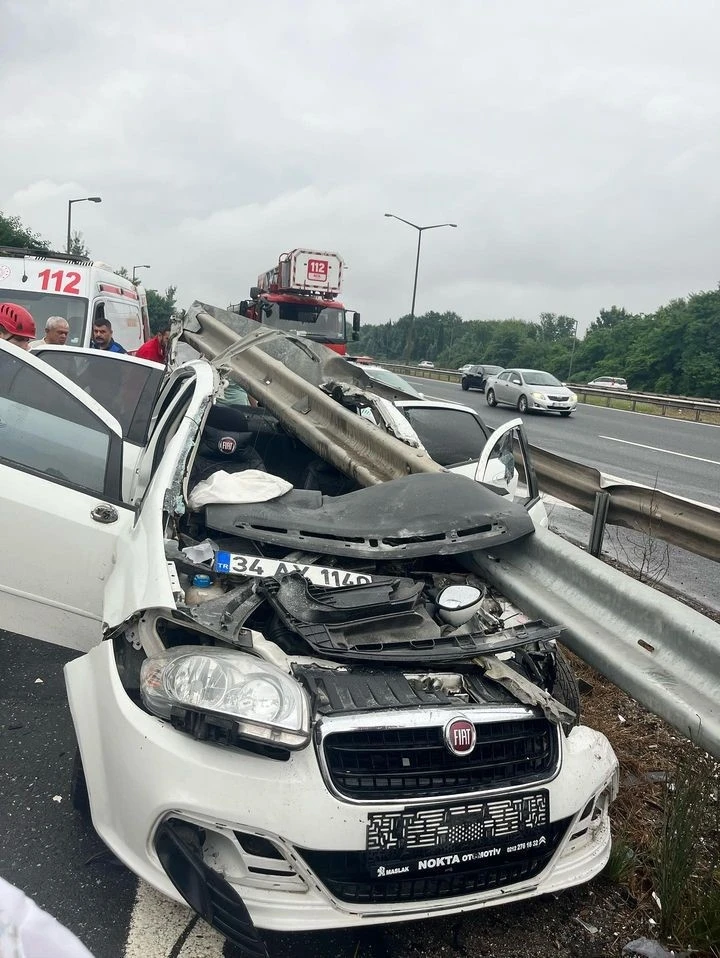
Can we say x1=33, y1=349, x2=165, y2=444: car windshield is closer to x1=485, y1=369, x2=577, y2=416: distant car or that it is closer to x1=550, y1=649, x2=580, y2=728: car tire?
x1=550, y1=649, x2=580, y2=728: car tire

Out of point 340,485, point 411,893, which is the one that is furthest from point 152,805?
point 340,485

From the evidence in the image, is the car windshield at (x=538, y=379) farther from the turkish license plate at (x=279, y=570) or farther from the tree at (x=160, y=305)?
the tree at (x=160, y=305)

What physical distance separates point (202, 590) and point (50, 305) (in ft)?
26.6

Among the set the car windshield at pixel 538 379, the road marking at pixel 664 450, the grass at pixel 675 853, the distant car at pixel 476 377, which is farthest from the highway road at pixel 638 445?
the distant car at pixel 476 377

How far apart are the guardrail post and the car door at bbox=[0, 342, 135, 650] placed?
11.0 feet

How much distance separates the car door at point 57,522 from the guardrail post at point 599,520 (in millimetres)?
3355

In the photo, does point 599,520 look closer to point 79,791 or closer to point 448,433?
point 448,433

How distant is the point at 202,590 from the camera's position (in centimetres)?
264

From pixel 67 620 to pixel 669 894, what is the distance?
2487mm

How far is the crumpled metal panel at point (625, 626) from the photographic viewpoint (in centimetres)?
209

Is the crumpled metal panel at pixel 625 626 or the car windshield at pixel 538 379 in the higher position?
the car windshield at pixel 538 379

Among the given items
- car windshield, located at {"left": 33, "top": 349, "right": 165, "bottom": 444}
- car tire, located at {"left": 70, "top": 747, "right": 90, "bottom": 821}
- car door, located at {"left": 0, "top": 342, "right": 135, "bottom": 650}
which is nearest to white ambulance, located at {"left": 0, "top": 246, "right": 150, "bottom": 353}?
car windshield, located at {"left": 33, "top": 349, "right": 165, "bottom": 444}

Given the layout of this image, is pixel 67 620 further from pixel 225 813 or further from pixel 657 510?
pixel 657 510

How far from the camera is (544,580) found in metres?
2.75
